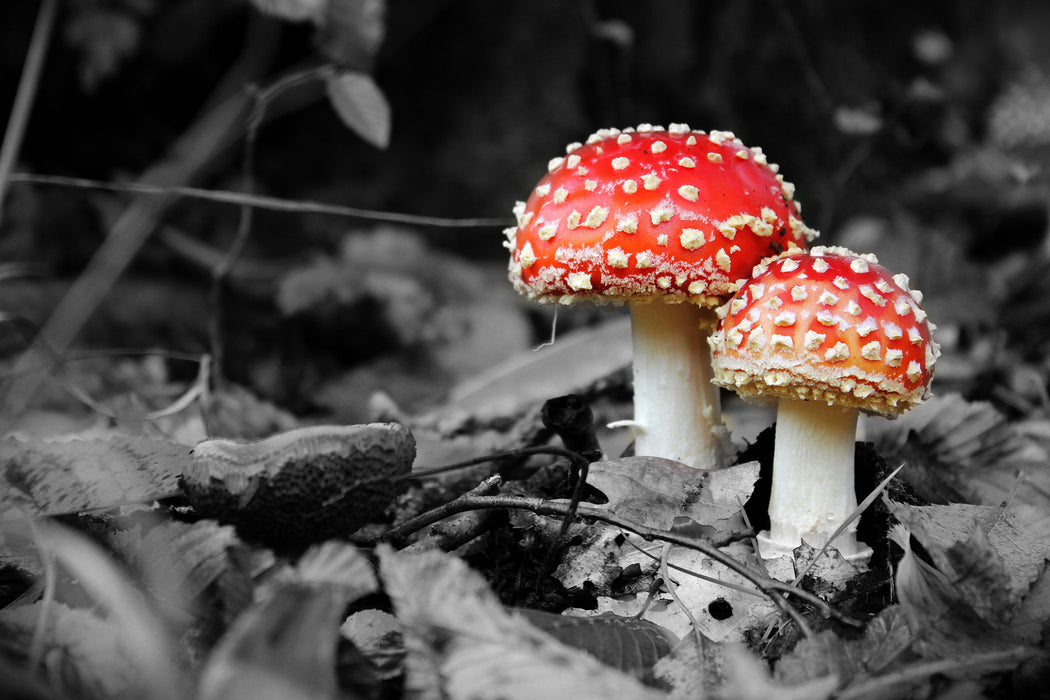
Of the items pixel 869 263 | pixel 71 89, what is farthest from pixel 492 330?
pixel 869 263

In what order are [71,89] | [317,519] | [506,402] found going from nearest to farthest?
1. [317,519]
2. [506,402]
3. [71,89]

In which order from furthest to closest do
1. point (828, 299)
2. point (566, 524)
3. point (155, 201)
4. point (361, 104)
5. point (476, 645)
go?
point (155, 201)
point (361, 104)
point (828, 299)
point (566, 524)
point (476, 645)

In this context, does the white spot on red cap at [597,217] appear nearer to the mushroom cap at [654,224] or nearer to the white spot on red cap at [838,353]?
the mushroom cap at [654,224]

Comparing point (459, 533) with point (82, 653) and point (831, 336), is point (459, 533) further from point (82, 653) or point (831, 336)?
point (831, 336)

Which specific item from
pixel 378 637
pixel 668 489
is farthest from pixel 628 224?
pixel 378 637

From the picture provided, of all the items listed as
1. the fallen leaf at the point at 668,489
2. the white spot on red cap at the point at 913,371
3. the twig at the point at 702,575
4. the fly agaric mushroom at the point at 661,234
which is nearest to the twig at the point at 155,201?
the fly agaric mushroom at the point at 661,234

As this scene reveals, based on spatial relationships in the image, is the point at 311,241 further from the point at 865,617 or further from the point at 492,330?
the point at 865,617

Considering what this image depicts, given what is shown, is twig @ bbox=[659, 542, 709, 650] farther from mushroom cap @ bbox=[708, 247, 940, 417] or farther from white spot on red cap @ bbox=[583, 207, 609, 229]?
white spot on red cap @ bbox=[583, 207, 609, 229]

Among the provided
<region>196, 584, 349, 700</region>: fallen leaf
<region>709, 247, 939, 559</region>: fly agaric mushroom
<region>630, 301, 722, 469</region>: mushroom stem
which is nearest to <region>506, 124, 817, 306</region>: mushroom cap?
<region>709, 247, 939, 559</region>: fly agaric mushroom
